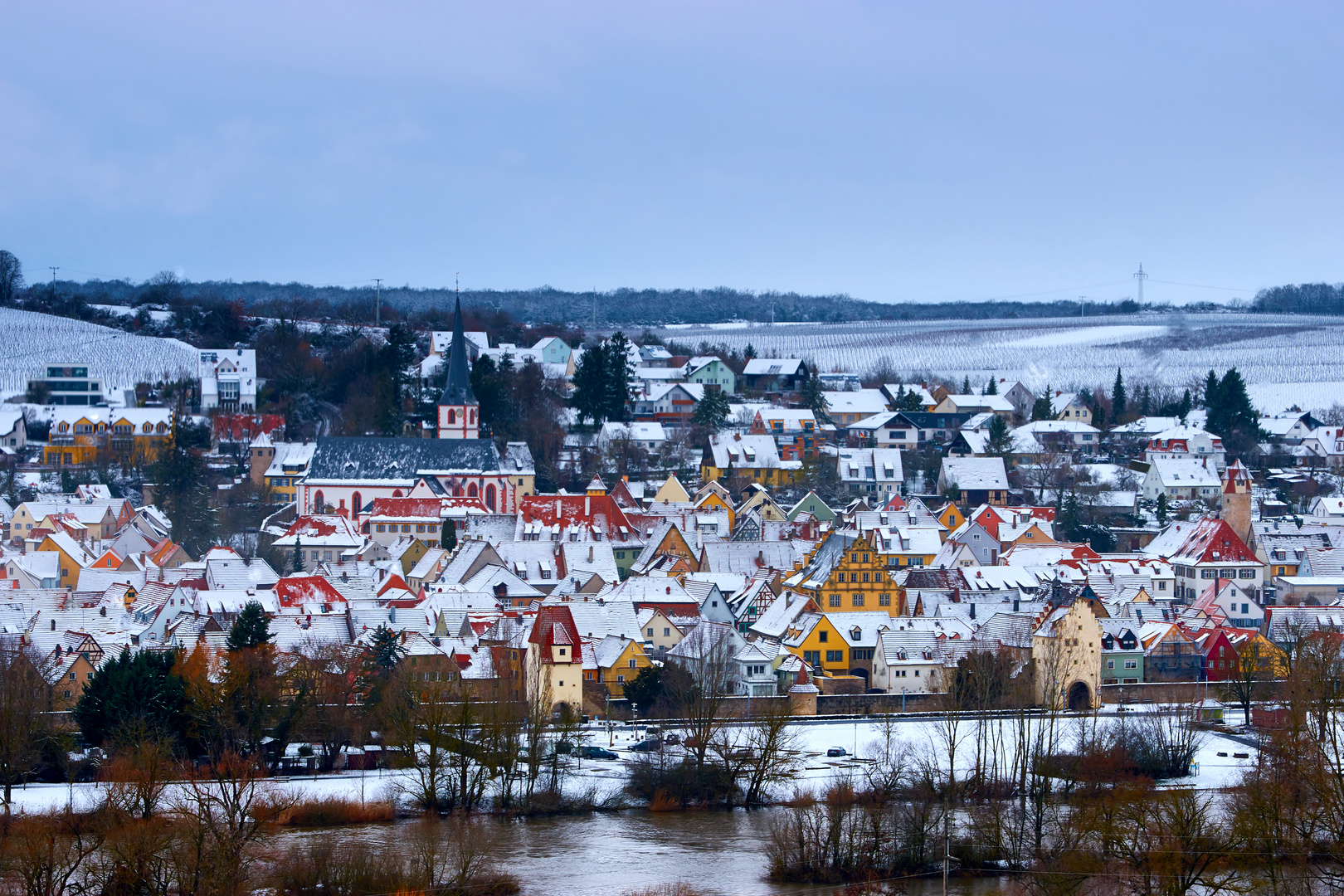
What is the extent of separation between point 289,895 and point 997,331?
4032 inches

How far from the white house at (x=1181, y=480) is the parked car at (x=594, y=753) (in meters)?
35.5

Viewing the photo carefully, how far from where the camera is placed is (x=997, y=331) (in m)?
124

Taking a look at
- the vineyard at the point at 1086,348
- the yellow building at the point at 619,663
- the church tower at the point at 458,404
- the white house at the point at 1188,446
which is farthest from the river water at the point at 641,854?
the vineyard at the point at 1086,348

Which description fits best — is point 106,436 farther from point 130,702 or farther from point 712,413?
point 130,702

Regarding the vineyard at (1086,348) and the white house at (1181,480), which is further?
the vineyard at (1086,348)

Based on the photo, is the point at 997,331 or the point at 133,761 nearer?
the point at 133,761

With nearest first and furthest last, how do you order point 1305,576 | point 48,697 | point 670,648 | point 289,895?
1. point 289,895
2. point 48,697
3. point 670,648
4. point 1305,576

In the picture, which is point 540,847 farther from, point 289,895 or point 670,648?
point 670,648

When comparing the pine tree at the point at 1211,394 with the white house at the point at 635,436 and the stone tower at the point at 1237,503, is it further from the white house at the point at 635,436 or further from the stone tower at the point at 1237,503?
the white house at the point at 635,436

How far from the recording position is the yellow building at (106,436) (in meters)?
70.7

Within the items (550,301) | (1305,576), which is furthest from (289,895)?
(550,301)

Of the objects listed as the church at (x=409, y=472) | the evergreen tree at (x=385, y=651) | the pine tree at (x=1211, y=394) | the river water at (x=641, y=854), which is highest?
the pine tree at (x=1211, y=394)

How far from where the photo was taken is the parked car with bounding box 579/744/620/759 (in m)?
35.0

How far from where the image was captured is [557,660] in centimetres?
3803
